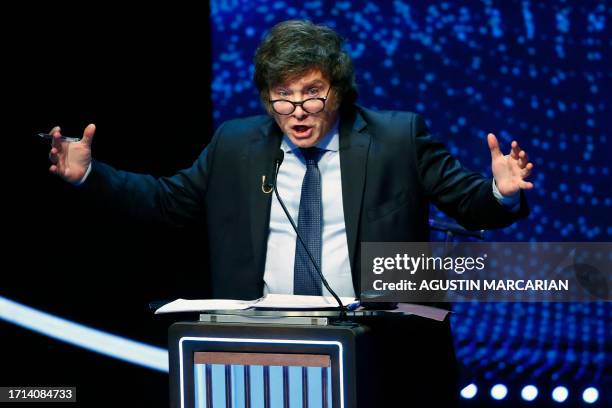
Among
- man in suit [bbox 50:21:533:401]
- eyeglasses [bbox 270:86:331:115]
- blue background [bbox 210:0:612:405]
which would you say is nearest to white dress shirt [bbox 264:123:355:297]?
man in suit [bbox 50:21:533:401]

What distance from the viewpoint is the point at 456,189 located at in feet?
8.24

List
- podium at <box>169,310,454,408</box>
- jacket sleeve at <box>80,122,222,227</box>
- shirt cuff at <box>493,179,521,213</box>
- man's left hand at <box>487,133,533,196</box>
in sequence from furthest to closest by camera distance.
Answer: jacket sleeve at <box>80,122,222,227</box>
shirt cuff at <box>493,179,521,213</box>
man's left hand at <box>487,133,533,196</box>
podium at <box>169,310,454,408</box>

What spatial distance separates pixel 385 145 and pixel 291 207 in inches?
12.3

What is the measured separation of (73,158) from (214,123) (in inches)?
56.2

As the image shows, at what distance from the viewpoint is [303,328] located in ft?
5.92

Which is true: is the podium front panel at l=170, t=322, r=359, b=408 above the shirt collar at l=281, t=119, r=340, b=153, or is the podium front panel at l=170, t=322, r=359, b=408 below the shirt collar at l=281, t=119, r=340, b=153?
below

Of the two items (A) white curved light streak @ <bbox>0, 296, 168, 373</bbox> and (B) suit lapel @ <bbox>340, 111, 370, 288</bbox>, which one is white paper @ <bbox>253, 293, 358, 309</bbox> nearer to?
(B) suit lapel @ <bbox>340, 111, 370, 288</bbox>

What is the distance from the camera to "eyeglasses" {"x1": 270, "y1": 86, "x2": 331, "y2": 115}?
2.48 meters

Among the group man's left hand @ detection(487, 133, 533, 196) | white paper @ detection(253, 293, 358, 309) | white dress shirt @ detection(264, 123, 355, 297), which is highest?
man's left hand @ detection(487, 133, 533, 196)

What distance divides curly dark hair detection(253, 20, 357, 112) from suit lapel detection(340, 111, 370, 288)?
0.08 metres

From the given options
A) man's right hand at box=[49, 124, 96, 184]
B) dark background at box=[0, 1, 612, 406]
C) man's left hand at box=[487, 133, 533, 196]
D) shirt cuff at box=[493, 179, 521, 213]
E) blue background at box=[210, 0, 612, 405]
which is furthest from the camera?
blue background at box=[210, 0, 612, 405]

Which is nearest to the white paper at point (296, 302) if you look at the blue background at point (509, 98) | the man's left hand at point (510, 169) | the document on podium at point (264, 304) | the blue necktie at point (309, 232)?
the document on podium at point (264, 304)

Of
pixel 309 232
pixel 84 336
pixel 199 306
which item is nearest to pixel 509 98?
pixel 309 232

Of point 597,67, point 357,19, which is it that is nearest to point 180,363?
point 357,19
